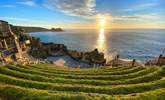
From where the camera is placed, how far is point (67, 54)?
103 meters

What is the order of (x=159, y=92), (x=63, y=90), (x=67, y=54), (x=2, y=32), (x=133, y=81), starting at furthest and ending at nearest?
(x=67, y=54) → (x=2, y=32) → (x=133, y=81) → (x=63, y=90) → (x=159, y=92)

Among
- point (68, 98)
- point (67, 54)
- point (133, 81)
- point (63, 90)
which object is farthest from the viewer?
point (67, 54)

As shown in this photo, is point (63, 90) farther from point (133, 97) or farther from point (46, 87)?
point (133, 97)

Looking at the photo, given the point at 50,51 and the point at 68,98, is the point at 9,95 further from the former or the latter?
the point at 50,51

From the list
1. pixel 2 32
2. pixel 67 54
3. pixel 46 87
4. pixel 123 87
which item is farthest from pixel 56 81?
pixel 67 54

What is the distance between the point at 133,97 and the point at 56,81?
33.8ft

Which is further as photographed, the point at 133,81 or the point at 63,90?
the point at 133,81

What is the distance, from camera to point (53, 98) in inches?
701

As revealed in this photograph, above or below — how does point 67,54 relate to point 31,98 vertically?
below

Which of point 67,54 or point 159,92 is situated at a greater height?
point 159,92

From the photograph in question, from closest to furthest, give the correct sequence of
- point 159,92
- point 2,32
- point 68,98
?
point 68,98
point 159,92
point 2,32

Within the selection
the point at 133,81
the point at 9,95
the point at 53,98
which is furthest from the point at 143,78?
the point at 9,95

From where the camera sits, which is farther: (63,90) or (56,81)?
(56,81)

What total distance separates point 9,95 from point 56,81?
6631mm
